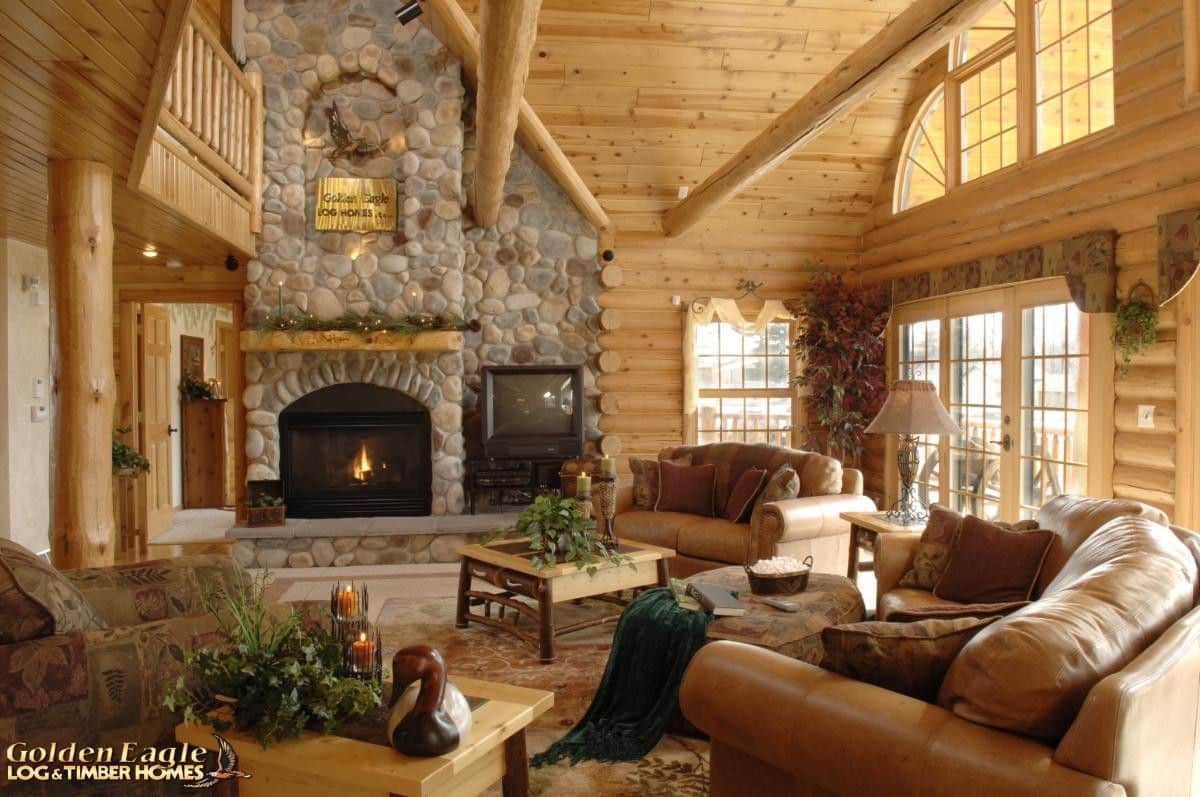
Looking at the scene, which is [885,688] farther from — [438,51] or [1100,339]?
[438,51]

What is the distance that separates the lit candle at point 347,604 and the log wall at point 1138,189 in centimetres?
401

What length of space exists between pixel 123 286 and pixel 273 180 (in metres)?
1.65

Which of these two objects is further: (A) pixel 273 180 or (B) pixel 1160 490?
(A) pixel 273 180

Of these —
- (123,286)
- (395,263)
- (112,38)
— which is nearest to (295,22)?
(395,263)

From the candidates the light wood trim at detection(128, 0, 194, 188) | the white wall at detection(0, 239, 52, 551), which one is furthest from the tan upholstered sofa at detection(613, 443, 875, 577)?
the white wall at detection(0, 239, 52, 551)

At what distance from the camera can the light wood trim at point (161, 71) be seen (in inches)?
115

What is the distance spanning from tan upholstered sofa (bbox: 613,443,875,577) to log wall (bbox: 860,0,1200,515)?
1.48m

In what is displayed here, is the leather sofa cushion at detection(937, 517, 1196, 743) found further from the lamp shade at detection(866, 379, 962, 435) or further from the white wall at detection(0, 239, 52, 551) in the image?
the white wall at detection(0, 239, 52, 551)

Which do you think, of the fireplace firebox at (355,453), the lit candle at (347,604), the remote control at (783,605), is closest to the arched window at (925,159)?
the fireplace firebox at (355,453)

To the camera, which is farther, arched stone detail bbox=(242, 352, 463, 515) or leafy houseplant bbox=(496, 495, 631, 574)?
arched stone detail bbox=(242, 352, 463, 515)

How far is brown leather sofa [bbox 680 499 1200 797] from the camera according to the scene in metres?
1.71

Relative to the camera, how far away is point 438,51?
279 inches

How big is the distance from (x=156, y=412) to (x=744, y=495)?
5.80 m

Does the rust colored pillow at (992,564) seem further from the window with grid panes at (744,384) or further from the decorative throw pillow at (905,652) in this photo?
the window with grid panes at (744,384)
